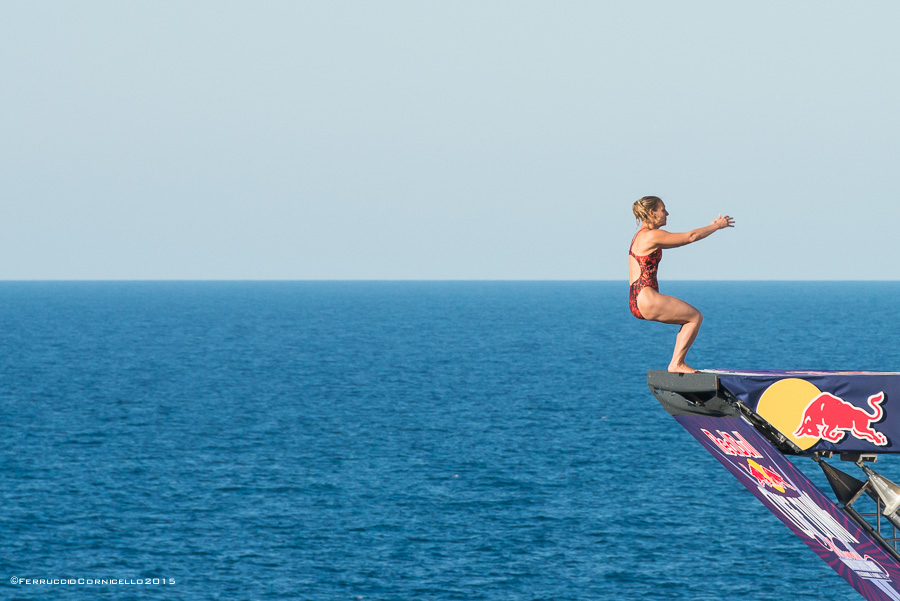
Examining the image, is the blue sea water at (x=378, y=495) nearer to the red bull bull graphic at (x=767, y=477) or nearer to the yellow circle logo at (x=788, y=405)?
the red bull bull graphic at (x=767, y=477)

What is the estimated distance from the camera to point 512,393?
118 metres

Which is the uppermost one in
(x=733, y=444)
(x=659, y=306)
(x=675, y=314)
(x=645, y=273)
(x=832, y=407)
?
(x=645, y=273)

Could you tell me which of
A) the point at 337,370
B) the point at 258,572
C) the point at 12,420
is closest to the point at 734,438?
the point at 258,572

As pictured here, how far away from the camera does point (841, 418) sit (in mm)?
14297

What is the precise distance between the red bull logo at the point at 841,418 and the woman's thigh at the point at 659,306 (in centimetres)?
206

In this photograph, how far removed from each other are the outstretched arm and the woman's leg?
650mm

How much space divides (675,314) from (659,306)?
314 millimetres

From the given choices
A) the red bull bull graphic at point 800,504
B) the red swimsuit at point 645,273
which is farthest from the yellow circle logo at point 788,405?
the red swimsuit at point 645,273

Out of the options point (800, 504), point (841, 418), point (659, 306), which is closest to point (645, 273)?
point (659, 306)

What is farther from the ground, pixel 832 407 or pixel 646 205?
pixel 646 205

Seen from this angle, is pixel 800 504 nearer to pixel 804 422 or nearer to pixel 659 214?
pixel 804 422

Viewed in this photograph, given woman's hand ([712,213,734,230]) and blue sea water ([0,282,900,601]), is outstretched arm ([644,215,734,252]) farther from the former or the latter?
blue sea water ([0,282,900,601])

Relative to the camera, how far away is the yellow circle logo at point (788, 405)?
47.0 feet

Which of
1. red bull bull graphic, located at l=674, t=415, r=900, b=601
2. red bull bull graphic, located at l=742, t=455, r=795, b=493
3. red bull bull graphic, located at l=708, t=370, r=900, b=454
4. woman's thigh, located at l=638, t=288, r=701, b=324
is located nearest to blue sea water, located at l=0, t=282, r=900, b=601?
red bull bull graphic, located at l=674, t=415, r=900, b=601
